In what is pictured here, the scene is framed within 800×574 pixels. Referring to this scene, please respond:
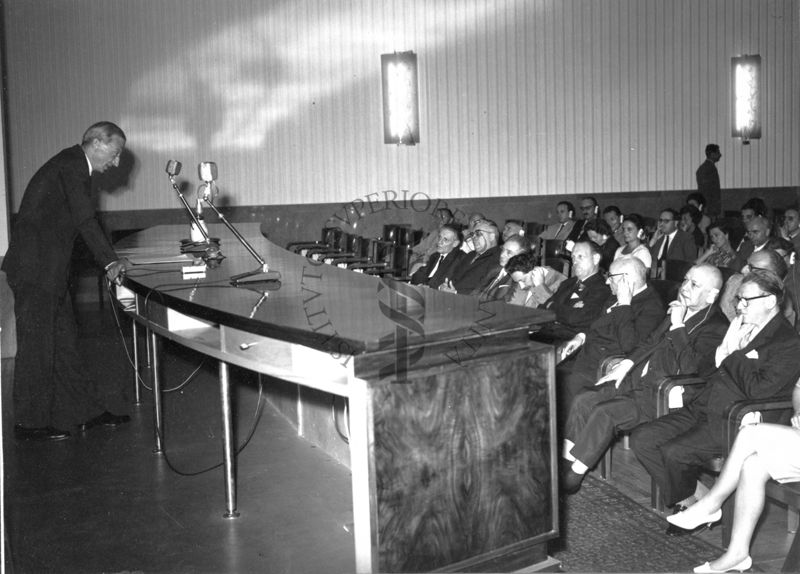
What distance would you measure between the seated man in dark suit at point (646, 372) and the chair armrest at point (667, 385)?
4cm

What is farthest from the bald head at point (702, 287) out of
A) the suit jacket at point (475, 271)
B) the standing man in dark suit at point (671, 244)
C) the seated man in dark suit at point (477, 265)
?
the standing man in dark suit at point (671, 244)

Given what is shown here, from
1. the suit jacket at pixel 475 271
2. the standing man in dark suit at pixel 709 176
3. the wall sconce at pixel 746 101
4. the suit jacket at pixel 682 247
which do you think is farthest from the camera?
the wall sconce at pixel 746 101

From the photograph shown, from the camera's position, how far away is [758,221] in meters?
6.37

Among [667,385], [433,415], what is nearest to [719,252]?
[667,385]

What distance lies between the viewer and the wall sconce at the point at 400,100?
1138 cm

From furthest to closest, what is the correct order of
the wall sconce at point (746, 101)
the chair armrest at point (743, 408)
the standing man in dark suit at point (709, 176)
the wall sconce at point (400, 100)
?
the wall sconce at point (746, 101)
the wall sconce at point (400, 100)
the standing man in dark suit at point (709, 176)
the chair armrest at point (743, 408)

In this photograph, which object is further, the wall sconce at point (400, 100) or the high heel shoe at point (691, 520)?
the wall sconce at point (400, 100)

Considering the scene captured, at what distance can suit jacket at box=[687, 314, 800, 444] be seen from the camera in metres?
3.35

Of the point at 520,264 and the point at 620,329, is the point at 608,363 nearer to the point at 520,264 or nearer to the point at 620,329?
the point at 620,329

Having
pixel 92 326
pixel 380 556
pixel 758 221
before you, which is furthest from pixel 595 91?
pixel 380 556

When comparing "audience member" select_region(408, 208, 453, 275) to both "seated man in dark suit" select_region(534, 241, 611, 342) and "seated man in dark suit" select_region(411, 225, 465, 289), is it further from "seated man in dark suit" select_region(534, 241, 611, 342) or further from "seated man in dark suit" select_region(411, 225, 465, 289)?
"seated man in dark suit" select_region(534, 241, 611, 342)

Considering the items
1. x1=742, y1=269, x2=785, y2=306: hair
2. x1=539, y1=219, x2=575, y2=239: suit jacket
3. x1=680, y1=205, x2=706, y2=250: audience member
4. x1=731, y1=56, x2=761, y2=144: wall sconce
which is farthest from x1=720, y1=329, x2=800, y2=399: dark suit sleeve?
x1=731, y1=56, x2=761, y2=144: wall sconce

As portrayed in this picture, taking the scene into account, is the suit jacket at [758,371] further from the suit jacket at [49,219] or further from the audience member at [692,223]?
the audience member at [692,223]

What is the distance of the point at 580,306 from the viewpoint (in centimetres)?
486
